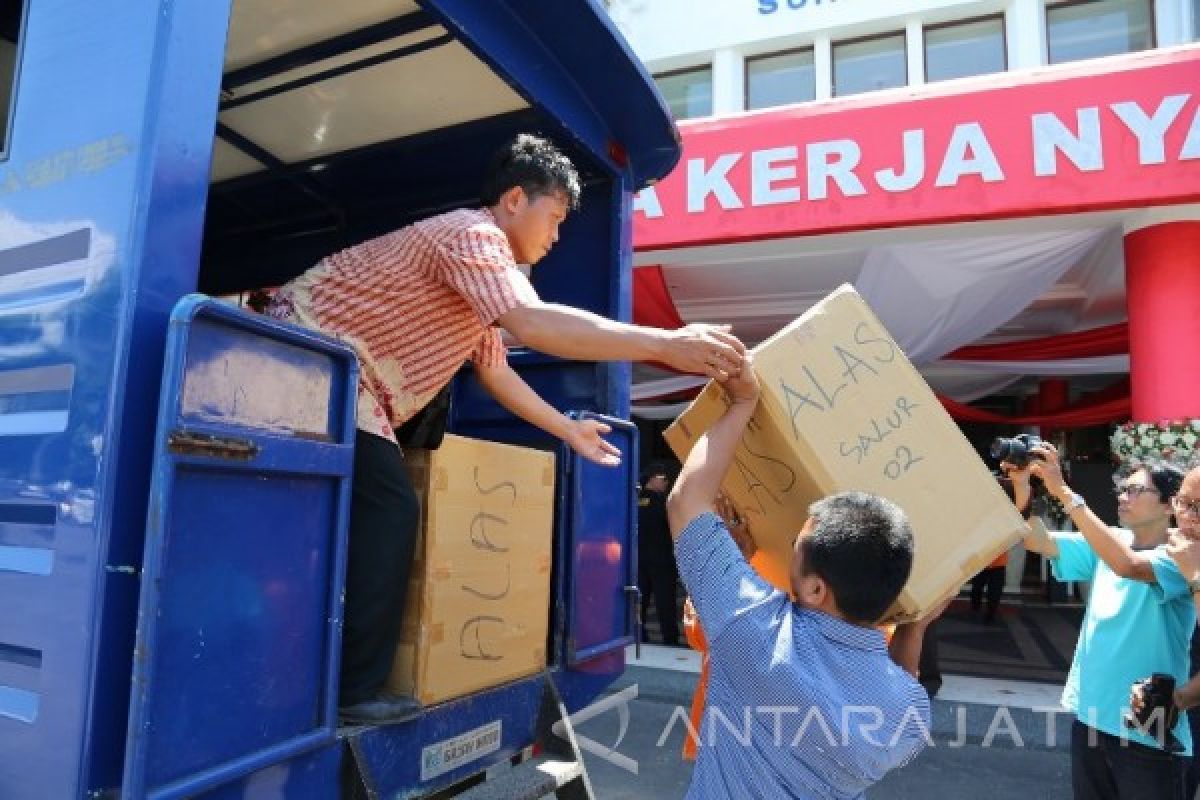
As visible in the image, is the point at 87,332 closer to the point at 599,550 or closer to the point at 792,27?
the point at 599,550

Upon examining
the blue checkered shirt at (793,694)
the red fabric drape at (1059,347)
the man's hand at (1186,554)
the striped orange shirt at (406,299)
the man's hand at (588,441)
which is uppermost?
the red fabric drape at (1059,347)

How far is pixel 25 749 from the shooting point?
4.15 ft

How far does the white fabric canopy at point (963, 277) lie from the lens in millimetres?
6059

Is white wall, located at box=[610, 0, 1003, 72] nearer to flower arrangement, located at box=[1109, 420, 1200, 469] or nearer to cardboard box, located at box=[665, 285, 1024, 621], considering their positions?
flower arrangement, located at box=[1109, 420, 1200, 469]

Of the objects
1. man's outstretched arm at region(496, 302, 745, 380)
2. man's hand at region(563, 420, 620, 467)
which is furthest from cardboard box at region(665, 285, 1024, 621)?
man's hand at region(563, 420, 620, 467)

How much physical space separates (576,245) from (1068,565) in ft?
7.06

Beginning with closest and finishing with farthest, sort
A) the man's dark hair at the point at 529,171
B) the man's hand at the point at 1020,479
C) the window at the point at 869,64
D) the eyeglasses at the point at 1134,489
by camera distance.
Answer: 1. the man's dark hair at the point at 529,171
2. the man's hand at the point at 1020,479
3. the eyeglasses at the point at 1134,489
4. the window at the point at 869,64

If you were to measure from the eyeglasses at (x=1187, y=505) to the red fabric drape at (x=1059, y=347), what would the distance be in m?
5.56

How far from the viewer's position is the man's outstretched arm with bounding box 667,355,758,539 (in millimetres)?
1520

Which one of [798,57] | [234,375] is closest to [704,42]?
[798,57]

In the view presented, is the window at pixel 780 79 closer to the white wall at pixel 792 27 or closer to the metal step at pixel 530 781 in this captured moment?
the white wall at pixel 792 27

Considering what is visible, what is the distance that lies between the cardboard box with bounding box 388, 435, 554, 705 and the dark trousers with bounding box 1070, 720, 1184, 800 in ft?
6.12

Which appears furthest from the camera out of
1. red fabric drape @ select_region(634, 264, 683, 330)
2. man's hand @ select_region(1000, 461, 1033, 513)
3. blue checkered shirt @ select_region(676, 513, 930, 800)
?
red fabric drape @ select_region(634, 264, 683, 330)

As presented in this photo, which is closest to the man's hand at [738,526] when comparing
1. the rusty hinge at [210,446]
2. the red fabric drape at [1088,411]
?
the rusty hinge at [210,446]
